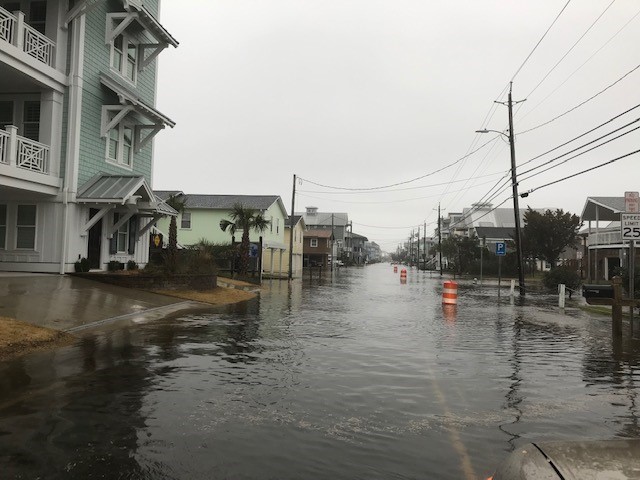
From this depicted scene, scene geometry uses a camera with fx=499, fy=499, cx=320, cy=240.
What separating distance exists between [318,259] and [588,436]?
238ft

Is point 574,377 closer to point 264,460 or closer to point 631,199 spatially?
point 264,460

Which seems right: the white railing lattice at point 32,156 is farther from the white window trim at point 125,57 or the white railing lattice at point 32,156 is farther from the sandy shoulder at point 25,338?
the sandy shoulder at point 25,338

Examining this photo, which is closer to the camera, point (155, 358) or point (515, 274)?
point (155, 358)

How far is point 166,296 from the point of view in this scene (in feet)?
59.2

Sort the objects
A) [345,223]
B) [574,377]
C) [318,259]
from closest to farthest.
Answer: [574,377], [318,259], [345,223]

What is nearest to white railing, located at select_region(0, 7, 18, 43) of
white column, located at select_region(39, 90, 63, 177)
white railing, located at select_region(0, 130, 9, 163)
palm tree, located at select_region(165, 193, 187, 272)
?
white column, located at select_region(39, 90, 63, 177)

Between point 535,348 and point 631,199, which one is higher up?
point 631,199

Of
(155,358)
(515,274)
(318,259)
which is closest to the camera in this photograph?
(155,358)

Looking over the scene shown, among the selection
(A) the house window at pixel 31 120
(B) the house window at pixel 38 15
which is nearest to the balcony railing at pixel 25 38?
Result: (B) the house window at pixel 38 15

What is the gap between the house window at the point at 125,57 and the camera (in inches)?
823

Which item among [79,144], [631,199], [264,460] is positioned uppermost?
[79,144]

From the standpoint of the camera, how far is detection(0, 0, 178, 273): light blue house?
16.3 meters

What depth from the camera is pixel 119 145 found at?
2112 centimetres

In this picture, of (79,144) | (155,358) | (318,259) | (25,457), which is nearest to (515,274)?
(318,259)
